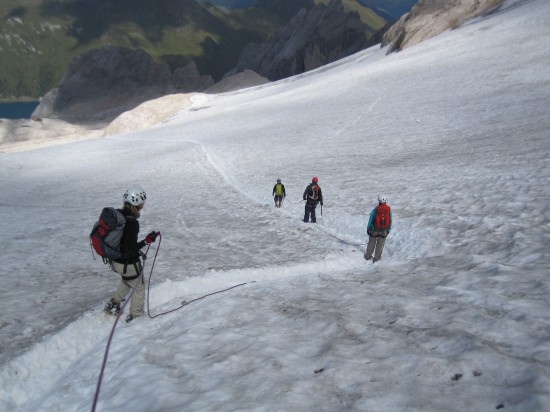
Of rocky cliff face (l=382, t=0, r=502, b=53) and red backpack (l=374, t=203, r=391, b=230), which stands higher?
rocky cliff face (l=382, t=0, r=502, b=53)

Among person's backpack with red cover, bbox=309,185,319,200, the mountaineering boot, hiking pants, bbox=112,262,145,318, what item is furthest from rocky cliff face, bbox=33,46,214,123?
hiking pants, bbox=112,262,145,318

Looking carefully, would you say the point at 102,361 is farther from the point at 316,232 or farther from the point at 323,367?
the point at 316,232

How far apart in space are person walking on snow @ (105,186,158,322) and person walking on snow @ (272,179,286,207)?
1108 centimetres

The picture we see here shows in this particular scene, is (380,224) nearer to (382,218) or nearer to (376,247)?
(382,218)

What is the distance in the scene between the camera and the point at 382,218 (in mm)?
12047

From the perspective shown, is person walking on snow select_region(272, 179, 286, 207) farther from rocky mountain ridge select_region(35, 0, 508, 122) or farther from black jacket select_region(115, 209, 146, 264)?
rocky mountain ridge select_region(35, 0, 508, 122)

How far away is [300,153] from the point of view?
100ft

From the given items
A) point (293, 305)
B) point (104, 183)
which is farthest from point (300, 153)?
point (293, 305)

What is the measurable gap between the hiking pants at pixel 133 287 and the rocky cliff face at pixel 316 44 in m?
177

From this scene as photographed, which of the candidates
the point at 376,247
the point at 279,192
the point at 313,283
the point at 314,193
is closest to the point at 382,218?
the point at 376,247

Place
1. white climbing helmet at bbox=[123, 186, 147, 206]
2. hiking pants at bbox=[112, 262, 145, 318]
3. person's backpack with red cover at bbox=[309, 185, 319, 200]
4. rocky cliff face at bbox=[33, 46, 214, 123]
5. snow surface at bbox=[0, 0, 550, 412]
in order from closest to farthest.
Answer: snow surface at bbox=[0, 0, 550, 412], white climbing helmet at bbox=[123, 186, 147, 206], hiking pants at bbox=[112, 262, 145, 318], person's backpack with red cover at bbox=[309, 185, 319, 200], rocky cliff face at bbox=[33, 46, 214, 123]

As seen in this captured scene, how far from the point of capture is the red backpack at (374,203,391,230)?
1200 cm

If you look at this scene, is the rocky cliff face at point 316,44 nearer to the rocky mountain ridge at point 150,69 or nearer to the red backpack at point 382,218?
the rocky mountain ridge at point 150,69

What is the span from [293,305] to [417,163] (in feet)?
53.3
